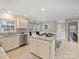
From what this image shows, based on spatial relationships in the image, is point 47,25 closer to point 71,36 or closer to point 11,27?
point 71,36

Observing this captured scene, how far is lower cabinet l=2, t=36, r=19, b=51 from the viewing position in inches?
204

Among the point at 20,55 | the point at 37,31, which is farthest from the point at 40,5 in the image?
the point at 37,31

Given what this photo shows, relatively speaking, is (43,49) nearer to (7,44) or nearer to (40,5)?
(40,5)

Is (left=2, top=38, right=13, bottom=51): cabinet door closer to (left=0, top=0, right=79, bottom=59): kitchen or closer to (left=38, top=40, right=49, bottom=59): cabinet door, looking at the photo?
(left=0, top=0, right=79, bottom=59): kitchen

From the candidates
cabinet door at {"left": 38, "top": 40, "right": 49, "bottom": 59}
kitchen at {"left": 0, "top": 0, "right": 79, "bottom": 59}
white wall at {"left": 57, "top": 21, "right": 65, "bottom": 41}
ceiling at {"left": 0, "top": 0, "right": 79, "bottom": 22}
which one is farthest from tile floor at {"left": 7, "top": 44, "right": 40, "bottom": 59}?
white wall at {"left": 57, "top": 21, "right": 65, "bottom": 41}

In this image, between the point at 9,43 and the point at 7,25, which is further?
the point at 7,25

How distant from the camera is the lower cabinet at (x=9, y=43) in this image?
5185 mm

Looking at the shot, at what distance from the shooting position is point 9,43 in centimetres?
553

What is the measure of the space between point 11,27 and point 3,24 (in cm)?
79

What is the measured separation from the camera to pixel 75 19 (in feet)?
30.6

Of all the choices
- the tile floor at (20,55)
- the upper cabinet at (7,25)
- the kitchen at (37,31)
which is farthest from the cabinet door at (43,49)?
the upper cabinet at (7,25)

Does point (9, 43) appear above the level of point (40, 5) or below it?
below

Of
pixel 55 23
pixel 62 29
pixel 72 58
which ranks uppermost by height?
pixel 55 23

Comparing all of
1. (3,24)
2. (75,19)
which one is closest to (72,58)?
(3,24)
